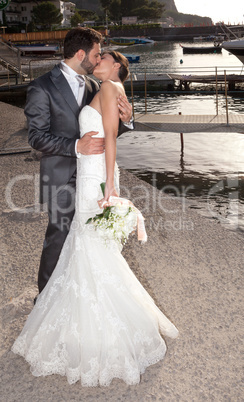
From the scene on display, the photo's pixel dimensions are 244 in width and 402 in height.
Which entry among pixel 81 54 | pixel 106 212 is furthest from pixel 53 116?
pixel 106 212

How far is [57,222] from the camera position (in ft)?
12.9

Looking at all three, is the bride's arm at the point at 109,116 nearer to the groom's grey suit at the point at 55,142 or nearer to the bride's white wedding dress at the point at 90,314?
the bride's white wedding dress at the point at 90,314

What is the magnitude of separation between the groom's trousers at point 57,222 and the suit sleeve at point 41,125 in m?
0.37

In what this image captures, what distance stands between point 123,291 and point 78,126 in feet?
4.65

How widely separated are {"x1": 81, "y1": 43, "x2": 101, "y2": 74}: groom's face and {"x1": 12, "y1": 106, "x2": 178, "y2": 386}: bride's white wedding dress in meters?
0.39

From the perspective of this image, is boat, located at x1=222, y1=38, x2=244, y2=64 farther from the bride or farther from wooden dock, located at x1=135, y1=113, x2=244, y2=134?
the bride

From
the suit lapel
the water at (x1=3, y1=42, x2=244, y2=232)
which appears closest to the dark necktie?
the suit lapel

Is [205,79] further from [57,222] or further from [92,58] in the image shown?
[57,222]

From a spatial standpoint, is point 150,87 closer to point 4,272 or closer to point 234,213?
point 234,213

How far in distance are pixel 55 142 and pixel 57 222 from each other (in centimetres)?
70

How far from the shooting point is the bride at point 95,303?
341 centimetres

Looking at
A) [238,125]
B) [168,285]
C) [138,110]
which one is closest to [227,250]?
[168,285]

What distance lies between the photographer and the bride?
341cm

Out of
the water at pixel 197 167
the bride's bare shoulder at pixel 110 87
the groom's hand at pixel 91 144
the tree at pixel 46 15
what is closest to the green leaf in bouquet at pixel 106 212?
the groom's hand at pixel 91 144
